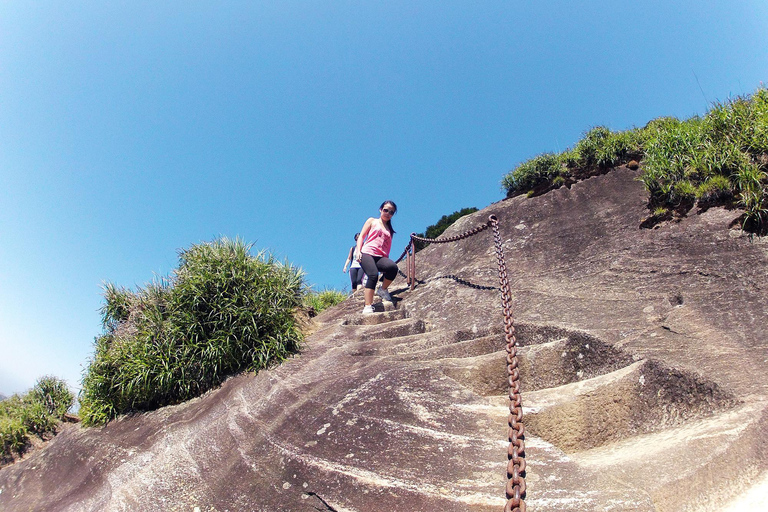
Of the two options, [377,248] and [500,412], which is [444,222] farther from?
[500,412]

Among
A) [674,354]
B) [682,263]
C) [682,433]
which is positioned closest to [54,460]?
[682,433]

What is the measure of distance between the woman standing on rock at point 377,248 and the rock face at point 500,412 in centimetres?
76

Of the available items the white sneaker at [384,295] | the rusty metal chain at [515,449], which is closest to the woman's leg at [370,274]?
the white sneaker at [384,295]

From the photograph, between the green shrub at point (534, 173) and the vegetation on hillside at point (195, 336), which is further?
the green shrub at point (534, 173)

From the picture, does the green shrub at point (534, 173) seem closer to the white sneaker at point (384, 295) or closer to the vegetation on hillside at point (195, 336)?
the white sneaker at point (384, 295)

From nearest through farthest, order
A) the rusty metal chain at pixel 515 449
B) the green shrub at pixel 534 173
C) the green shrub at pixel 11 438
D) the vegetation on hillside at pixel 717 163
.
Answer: the rusty metal chain at pixel 515 449, the vegetation on hillside at pixel 717 163, the green shrub at pixel 11 438, the green shrub at pixel 534 173

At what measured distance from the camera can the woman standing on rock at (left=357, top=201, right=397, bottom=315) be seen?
612 centimetres

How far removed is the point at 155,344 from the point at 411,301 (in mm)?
3407

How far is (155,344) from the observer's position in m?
5.25

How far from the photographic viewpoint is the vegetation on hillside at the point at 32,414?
7.10 metres

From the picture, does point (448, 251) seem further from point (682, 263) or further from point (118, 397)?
point (118, 397)

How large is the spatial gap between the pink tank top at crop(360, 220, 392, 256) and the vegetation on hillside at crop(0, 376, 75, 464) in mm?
6496

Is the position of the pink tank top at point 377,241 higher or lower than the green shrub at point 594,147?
lower

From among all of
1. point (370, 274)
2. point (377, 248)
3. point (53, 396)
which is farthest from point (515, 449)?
point (53, 396)
